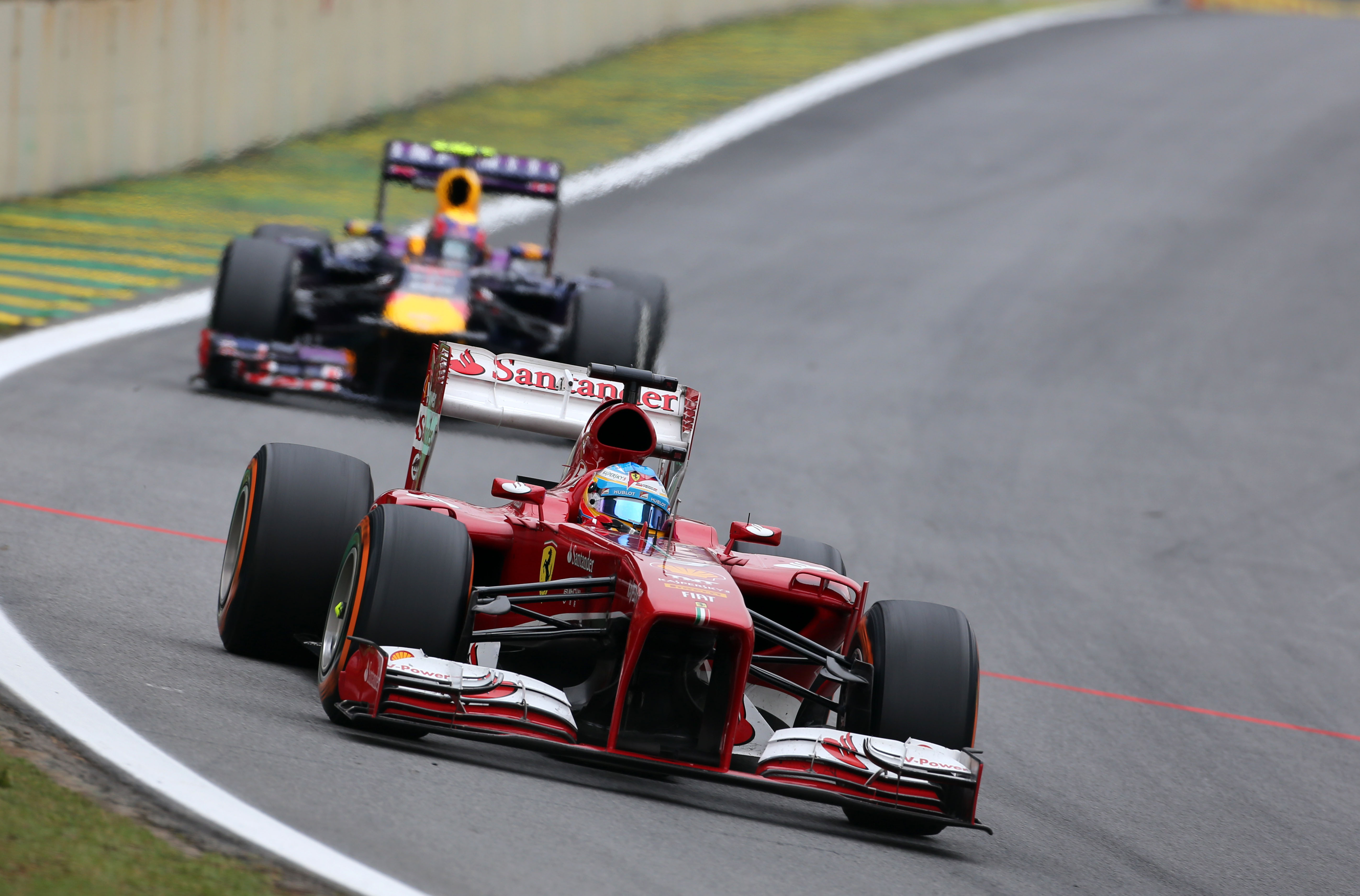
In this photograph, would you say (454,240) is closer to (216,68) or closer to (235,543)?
(235,543)

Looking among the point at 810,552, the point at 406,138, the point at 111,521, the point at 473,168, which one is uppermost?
the point at 406,138

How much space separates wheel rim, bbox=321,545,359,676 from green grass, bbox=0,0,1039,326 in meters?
10.1

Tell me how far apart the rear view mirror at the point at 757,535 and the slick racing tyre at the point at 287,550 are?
1.66m

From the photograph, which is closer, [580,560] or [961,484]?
[580,560]

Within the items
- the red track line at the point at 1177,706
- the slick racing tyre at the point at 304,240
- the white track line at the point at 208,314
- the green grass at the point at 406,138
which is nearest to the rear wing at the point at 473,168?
the slick racing tyre at the point at 304,240

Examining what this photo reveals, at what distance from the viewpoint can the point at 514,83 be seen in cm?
A: 3312

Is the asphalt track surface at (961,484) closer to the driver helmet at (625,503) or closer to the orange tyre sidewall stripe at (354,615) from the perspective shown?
the orange tyre sidewall stripe at (354,615)

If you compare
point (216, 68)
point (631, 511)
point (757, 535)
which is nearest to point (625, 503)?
point (631, 511)

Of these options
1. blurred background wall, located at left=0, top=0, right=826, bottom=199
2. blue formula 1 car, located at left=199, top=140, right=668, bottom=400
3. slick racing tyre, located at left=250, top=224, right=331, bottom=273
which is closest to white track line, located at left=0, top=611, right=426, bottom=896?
blue formula 1 car, located at left=199, top=140, right=668, bottom=400

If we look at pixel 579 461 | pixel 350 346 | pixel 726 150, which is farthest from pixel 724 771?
pixel 726 150

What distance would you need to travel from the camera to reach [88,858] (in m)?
4.90

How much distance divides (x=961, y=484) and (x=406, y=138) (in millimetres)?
15212

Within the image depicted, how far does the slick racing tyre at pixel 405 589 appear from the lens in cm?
690

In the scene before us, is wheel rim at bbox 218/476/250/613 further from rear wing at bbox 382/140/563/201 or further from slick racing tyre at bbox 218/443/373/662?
rear wing at bbox 382/140/563/201
